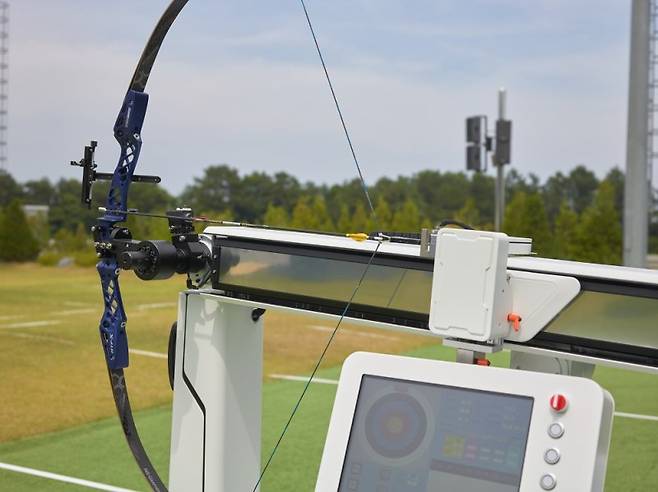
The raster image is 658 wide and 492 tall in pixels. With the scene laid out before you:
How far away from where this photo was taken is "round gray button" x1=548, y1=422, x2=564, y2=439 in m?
1.51

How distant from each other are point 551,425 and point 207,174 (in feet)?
47.7

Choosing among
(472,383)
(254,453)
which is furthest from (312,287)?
(472,383)

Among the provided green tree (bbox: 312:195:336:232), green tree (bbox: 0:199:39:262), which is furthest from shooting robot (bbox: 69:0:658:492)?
green tree (bbox: 0:199:39:262)

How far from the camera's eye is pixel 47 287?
12.8 m

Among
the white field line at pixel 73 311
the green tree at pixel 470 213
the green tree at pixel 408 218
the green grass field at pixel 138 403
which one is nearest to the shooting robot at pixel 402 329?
the green grass field at pixel 138 403

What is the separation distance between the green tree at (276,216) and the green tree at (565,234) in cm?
435

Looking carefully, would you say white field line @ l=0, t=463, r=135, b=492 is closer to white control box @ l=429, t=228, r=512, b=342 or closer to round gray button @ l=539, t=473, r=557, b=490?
white control box @ l=429, t=228, r=512, b=342

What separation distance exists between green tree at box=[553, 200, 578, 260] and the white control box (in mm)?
10061

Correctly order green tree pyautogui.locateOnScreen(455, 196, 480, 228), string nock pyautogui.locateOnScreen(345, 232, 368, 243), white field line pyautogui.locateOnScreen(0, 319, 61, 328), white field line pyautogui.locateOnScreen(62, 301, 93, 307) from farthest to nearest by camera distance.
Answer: green tree pyautogui.locateOnScreen(455, 196, 480, 228) → white field line pyautogui.locateOnScreen(62, 301, 93, 307) → white field line pyautogui.locateOnScreen(0, 319, 61, 328) → string nock pyautogui.locateOnScreen(345, 232, 368, 243)

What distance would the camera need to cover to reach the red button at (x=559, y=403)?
1.52 metres

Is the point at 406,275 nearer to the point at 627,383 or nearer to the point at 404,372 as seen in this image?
the point at 404,372

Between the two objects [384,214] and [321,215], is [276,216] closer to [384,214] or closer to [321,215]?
[321,215]

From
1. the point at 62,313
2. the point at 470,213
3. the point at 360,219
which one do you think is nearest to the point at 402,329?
the point at 62,313

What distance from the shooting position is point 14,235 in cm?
1525
